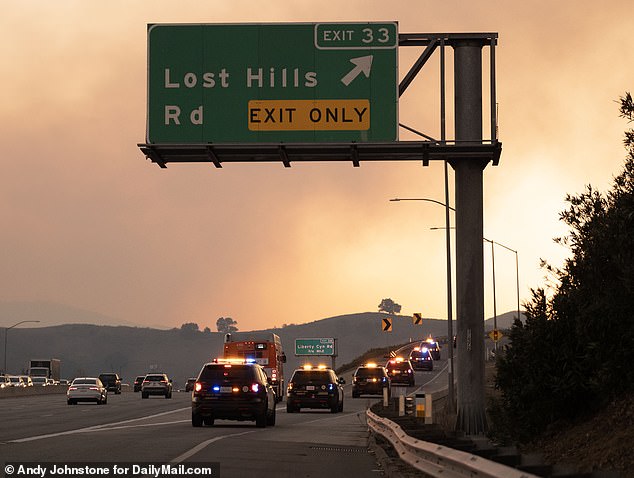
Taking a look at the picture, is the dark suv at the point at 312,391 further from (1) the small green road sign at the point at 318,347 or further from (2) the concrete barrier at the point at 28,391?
(1) the small green road sign at the point at 318,347

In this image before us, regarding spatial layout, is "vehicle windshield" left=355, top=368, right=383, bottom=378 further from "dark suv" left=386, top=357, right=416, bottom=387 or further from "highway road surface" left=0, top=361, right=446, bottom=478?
"highway road surface" left=0, top=361, right=446, bottom=478

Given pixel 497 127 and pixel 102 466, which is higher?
pixel 497 127

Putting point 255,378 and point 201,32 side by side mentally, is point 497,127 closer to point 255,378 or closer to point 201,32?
point 201,32

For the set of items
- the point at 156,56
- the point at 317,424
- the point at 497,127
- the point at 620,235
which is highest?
the point at 156,56

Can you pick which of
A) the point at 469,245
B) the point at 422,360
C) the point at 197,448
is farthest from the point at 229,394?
the point at 422,360

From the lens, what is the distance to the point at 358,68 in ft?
96.7

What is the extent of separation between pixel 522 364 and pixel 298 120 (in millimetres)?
8209

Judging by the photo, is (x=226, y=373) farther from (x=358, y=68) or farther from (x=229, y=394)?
(x=358, y=68)

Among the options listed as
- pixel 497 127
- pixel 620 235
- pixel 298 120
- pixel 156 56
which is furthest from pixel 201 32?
pixel 620 235

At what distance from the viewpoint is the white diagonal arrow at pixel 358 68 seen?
96.2 feet

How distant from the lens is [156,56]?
29.8 m

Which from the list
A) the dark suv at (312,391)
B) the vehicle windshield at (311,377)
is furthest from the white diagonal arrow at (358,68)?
the vehicle windshield at (311,377)

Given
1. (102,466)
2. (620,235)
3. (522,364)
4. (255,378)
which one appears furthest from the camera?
(255,378)

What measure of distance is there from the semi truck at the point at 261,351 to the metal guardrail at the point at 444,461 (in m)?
42.6
